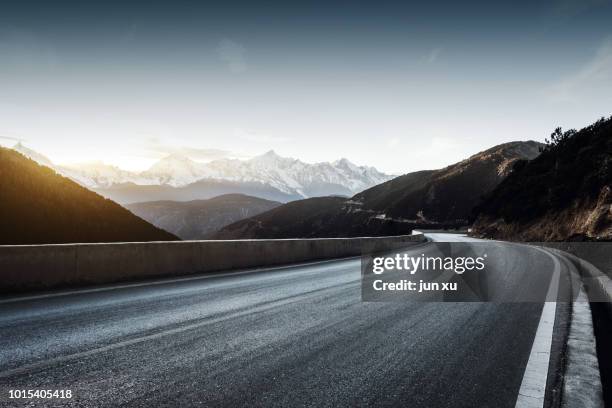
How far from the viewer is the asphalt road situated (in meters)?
3.08

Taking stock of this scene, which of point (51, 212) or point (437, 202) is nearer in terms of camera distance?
point (51, 212)

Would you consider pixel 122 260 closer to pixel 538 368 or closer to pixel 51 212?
pixel 538 368

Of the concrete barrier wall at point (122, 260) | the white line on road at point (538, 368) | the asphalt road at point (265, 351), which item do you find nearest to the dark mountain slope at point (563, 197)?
the concrete barrier wall at point (122, 260)

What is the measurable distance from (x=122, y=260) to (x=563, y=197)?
41346mm

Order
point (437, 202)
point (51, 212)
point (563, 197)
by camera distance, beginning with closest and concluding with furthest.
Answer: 1. point (51, 212)
2. point (563, 197)
3. point (437, 202)

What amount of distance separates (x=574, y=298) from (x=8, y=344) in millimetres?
7983

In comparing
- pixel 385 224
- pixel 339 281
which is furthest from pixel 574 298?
pixel 385 224

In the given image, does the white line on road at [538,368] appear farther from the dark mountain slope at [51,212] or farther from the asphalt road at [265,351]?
the dark mountain slope at [51,212]

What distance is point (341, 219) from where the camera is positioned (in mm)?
180875

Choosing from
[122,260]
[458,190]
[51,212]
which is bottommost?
[122,260]

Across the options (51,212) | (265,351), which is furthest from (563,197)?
(51,212)

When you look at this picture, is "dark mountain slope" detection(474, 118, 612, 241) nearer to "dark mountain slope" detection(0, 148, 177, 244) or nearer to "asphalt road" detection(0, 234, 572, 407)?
"asphalt road" detection(0, 234, 572, 407)

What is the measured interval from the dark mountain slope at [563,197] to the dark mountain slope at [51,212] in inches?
1398

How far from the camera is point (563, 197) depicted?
40.3 m
